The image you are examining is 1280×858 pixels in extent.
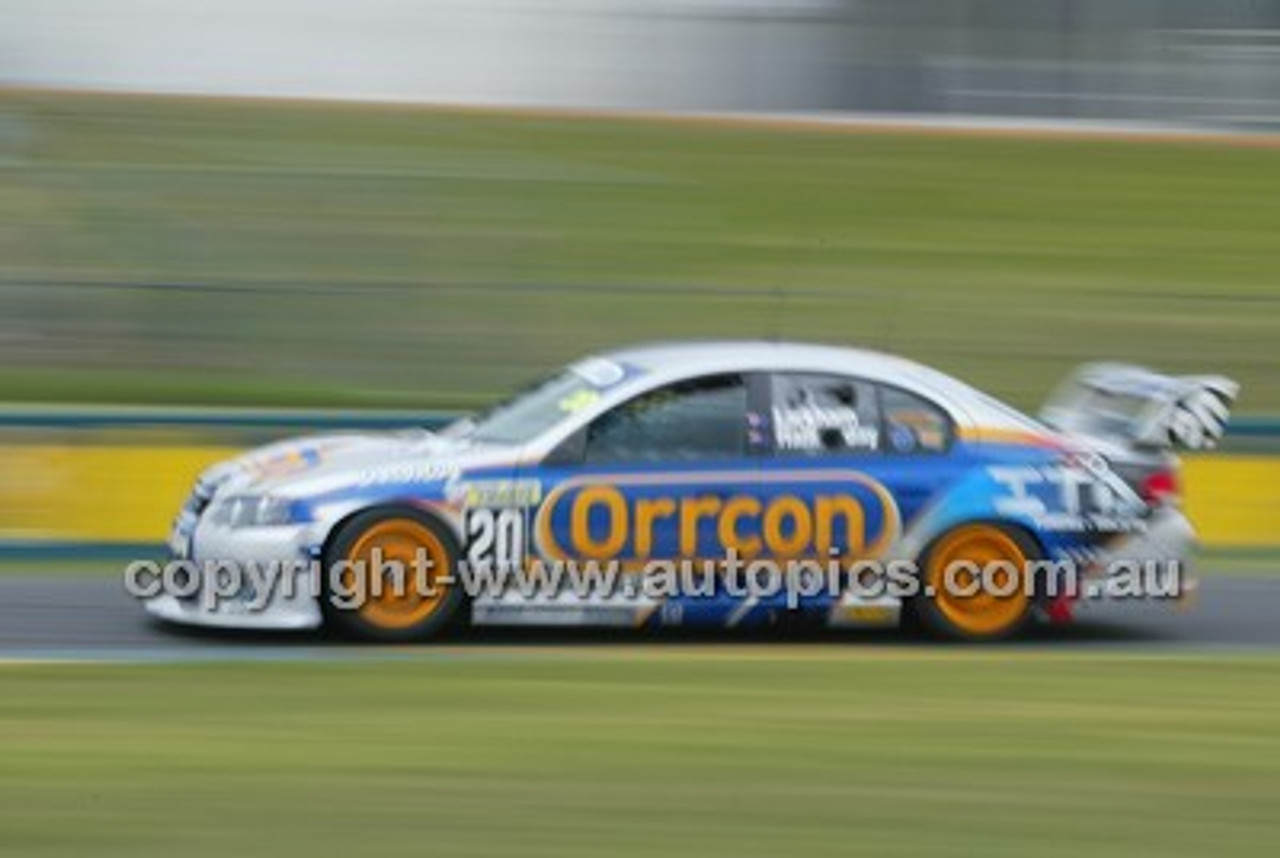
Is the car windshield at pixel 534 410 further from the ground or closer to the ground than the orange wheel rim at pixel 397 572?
further from the ground

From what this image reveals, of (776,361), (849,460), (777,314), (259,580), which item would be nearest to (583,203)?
(777,314)

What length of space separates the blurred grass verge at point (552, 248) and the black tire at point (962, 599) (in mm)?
8093

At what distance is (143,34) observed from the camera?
32.4 metres

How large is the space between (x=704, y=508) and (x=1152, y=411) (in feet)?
7.10

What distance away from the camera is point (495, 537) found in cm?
1152

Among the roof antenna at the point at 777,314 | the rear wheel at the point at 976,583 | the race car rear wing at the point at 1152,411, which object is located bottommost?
the rear wheel at the point at 976,583

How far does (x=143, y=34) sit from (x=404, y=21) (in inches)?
124

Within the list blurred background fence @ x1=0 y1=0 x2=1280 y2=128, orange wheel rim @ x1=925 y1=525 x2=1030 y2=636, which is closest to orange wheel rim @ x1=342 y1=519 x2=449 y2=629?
→ orange wheel rim @ x1=925 y1=525 x2=1030 y2=636

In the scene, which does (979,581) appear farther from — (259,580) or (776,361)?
(259,580)

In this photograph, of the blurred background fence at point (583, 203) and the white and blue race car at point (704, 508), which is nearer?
the white and blue race car at point (704, 508)

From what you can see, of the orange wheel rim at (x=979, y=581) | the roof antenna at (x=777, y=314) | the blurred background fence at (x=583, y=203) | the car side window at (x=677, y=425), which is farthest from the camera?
the roof antenna at (x=777, y=314)

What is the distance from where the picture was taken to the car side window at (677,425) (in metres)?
11.6

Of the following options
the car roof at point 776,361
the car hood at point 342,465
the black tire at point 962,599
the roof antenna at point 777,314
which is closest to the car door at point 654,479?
the car roof at point 776,361

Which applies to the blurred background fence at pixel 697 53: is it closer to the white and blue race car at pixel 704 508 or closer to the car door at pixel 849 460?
the white and blue race car at pixel 704 508
